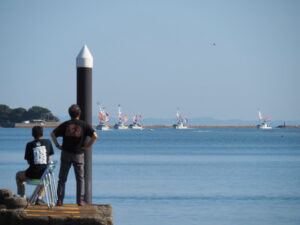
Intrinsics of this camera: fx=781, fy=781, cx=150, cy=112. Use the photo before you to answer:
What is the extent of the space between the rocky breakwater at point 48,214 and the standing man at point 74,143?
2.25 feet

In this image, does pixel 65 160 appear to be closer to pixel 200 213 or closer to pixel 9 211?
pixel 9 211

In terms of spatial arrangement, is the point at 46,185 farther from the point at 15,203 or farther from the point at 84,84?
the point at 84,84

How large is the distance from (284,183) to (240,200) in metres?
10.5

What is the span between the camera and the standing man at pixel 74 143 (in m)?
11.1

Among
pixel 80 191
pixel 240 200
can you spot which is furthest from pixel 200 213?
pixel 80 191

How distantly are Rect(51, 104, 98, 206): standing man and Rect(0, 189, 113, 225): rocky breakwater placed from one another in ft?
2.25

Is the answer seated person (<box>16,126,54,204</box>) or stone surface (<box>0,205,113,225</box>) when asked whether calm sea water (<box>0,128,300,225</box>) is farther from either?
stone surface (<box>0,205,113,225</box>)

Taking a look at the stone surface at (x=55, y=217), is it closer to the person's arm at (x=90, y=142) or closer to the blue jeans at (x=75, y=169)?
the blue jeans at (x=75, y=169)

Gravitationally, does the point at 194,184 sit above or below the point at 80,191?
below

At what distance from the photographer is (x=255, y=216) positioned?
25516 mm

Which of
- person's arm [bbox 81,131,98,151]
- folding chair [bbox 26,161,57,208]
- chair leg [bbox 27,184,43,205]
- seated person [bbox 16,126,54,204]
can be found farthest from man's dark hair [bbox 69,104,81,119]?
chair leg [bbox 27,184,43,205]

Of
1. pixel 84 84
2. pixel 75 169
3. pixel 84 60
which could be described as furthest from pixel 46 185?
pixel 84 60

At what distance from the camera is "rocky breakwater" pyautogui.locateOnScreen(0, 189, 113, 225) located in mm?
9703

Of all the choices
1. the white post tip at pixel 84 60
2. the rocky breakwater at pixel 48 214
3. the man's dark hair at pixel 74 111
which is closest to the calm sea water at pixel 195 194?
the white post tip at pixel 84 60
